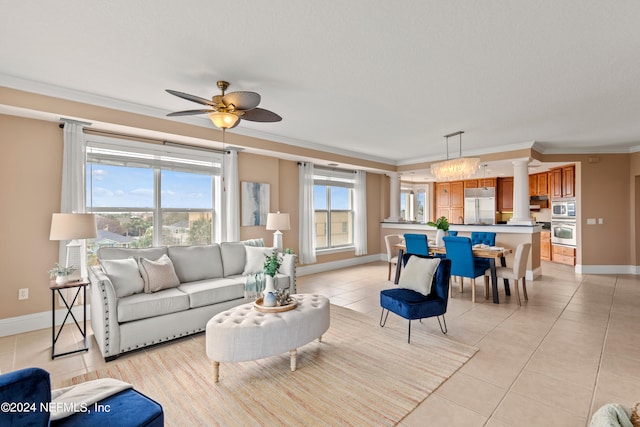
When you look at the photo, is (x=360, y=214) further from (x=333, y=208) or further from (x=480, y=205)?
(x=480, y=205)

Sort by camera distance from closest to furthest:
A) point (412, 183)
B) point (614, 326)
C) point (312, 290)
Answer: point (614, 326) → point (312, 290) → point (412, 183)

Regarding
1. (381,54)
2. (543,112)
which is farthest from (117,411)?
(543,112)

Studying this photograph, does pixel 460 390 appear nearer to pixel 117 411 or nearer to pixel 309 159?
pixel 117 411

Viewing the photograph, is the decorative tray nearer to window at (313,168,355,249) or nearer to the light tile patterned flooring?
the light tile patterned flooring

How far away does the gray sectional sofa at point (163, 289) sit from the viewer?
2832 mm

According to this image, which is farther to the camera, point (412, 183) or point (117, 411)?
point (412, 183)

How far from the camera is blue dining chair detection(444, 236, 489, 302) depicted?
4426 millimetres

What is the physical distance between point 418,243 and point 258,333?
356 centimetres

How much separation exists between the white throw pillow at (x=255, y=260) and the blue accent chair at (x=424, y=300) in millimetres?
1751

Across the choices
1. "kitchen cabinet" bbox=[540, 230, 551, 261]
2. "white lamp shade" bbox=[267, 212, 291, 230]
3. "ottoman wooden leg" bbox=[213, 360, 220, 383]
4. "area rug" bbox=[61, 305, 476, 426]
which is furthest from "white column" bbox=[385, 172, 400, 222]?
"ottoman wooden leg" bbox=[213, 360, 220, 383]

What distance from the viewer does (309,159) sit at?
237 inches

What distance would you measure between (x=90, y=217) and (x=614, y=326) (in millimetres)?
5956

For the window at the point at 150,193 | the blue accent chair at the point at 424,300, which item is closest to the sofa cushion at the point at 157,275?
the window at the point at 150,193

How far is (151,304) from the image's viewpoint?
118 inches
